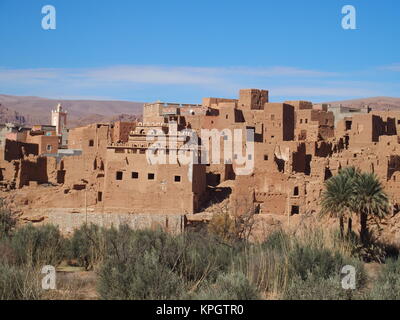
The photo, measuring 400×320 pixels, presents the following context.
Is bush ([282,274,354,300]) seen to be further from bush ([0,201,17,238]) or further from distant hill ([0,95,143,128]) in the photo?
distant hill ([0,95,143,128])

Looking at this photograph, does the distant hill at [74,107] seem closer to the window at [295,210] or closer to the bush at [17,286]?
the window at [295,210]

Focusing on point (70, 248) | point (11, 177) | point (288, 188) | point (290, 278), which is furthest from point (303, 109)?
point (290, 278)

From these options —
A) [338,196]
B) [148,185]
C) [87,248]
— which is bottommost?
[87,248]

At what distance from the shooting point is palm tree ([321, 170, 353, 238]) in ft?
80.7

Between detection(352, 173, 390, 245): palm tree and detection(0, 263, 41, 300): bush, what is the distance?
48.5ft

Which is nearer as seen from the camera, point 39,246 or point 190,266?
point 190,266

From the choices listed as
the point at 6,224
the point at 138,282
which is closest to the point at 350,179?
the point at 6,224

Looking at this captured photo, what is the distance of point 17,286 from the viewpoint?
13.1 metres

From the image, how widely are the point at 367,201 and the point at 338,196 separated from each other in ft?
3.76

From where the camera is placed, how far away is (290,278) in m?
14.6

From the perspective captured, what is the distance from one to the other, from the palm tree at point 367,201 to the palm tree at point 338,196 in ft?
0.91

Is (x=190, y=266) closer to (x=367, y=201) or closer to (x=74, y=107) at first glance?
(x=367, y=201)

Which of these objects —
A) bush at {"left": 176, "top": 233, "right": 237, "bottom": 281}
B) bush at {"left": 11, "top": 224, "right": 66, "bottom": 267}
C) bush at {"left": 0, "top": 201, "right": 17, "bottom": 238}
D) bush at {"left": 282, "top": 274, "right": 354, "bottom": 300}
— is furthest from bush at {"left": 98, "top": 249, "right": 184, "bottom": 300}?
bush at {"left": 0, "top": 201, "right": 17, "bottom": 238}

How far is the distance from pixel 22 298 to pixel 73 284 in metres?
2.31
